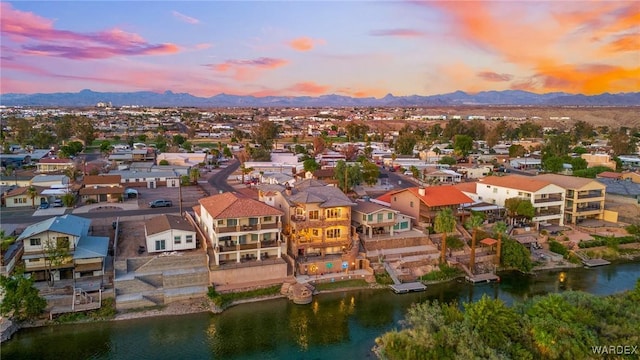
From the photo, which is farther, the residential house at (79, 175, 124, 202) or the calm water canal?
the residential house at (79, 175, 124, 202)

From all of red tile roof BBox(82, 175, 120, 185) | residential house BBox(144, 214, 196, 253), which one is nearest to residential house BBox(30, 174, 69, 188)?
red tile roof BBox(82, 175, 120, 185)

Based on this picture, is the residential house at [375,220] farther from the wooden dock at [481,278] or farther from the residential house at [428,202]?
the wooden dock at [481,278]

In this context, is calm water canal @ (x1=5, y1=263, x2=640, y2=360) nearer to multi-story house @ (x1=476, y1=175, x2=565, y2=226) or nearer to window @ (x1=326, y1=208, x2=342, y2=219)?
window @ (x1=326, y1=208, x2=342, y2=219)

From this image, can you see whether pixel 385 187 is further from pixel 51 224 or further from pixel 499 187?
pixel 51 224

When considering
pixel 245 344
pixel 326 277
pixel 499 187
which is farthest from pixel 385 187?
pixel 245 344

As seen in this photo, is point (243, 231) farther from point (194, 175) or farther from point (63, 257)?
point (194, 175)

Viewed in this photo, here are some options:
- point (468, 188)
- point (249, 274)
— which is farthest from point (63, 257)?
point (468, 188)
